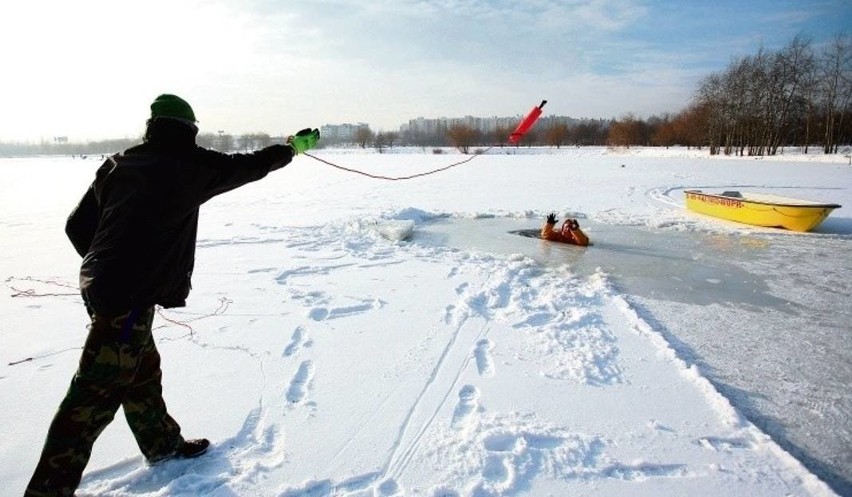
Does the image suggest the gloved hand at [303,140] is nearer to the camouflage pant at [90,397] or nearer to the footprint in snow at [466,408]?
the camouflage pant at [90,397]

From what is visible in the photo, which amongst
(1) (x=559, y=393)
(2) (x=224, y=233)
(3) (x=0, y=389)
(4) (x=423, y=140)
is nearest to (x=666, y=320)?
(1) (x=559, y=393)

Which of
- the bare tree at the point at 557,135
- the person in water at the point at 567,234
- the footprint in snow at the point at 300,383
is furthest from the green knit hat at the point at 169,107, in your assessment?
the bare tree at the point at 557,135

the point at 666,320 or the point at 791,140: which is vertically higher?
the point at 791,140

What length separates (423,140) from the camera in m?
97.2

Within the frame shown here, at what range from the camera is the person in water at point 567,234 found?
23.7 ft

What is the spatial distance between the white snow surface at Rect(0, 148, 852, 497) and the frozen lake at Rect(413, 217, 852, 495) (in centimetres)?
11

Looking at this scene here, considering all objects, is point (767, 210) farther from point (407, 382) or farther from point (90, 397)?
point (90, 397)

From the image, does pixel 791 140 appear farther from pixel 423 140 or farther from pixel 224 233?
pixel 423 140

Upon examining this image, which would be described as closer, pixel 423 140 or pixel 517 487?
pixel 517 487

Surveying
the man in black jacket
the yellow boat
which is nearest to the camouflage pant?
the man in black jacket

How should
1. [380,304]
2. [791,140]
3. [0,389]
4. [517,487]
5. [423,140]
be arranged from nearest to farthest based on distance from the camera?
[517,487] < [0,389] < [380,304] < [791,140] < [423,140]

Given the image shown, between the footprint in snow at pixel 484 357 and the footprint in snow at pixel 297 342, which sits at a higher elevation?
the footprint in snow at pixel 297 342

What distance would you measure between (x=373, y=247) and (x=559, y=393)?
4.52 m

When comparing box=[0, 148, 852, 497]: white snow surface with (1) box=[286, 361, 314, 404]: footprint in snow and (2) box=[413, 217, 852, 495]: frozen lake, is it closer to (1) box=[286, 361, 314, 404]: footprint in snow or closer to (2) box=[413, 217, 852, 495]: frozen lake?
(1) box=[286, 361, 314, 404]: footprint in snow
